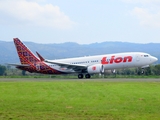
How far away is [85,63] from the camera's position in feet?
185

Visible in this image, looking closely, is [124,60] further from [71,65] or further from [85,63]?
[71,65]

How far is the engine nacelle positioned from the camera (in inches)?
2117

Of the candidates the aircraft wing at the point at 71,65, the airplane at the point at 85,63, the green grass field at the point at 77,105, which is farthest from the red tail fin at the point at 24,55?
the green grass field at the point at 77,105

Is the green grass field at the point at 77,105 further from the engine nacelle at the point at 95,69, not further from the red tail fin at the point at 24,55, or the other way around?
the red tail fin at the point at 24,55

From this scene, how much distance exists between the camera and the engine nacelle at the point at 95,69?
53.8 meters

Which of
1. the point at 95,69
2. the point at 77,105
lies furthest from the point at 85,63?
the point at 77,105

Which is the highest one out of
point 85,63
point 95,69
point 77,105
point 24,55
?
point 24,55

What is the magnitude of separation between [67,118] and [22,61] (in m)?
46.1

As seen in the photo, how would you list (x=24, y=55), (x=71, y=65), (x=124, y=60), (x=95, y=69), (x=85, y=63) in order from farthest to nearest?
(x=24, y=55) < (x=85, y=63) < (x=71, y=65) < (x=95, y=69) < (x=124, y=60)

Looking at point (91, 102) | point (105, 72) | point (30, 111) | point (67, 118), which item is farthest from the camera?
point (105, 72)

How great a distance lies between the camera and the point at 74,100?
19578mm

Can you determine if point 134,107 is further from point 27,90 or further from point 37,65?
point 37,65

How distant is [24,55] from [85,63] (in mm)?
9860

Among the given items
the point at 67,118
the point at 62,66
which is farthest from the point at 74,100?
the point at 62,66
